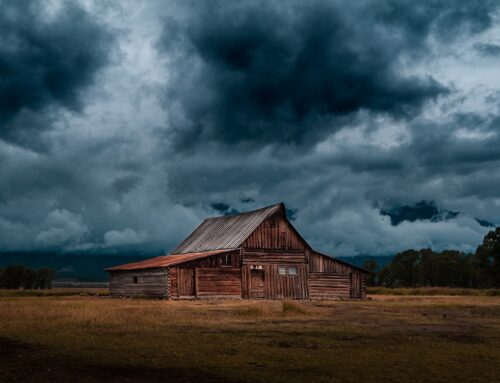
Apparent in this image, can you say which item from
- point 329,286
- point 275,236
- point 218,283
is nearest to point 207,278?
point 218,283

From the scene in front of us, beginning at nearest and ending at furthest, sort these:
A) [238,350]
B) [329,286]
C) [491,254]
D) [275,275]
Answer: [238,350]
[275,275]
[329,286]
[491,254]

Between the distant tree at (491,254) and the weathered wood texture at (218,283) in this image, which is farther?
the distant tree at (491,254)

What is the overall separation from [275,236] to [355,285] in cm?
890

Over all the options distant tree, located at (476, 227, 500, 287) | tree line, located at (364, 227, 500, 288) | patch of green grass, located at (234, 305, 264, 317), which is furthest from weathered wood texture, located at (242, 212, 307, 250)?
tree line, located at (364, 227, 500, 288)

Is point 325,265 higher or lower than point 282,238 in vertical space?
lower

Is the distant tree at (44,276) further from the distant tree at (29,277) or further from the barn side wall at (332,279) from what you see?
the barn side wall at (332,279)

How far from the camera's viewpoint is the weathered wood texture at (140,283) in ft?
152

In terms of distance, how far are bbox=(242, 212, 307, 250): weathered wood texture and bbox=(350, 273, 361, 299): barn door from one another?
5520mm

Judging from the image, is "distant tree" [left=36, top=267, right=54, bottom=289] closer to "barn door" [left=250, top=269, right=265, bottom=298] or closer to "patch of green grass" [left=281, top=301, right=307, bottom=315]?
"barn door" [left=250, top=269, right=265, bottom=298]

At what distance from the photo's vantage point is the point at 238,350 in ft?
47.8

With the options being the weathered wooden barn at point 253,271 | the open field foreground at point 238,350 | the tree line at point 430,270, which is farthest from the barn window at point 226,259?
the tree line at point 430,270

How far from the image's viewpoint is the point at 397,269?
440ft

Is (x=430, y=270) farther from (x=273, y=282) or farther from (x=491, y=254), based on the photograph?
(x=273, y=282)

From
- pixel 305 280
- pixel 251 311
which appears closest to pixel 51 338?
pixel 251 311
